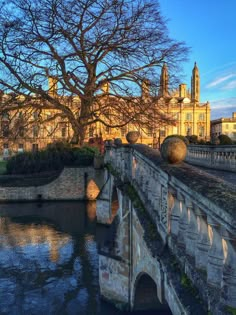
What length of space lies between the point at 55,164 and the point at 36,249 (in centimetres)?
1516

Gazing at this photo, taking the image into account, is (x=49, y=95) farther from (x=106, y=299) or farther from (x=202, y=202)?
(x=202, y=202)

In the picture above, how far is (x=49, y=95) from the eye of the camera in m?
22.3

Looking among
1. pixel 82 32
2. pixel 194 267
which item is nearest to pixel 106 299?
pixel 194 267

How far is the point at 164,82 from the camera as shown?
23.5 meters

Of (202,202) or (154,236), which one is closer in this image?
(202,202)

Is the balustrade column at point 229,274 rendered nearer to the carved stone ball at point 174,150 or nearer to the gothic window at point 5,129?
the carved stone ball at point 174,150

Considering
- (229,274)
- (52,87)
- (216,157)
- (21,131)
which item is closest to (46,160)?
(21,131)

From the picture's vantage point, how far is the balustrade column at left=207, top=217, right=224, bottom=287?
2.77m

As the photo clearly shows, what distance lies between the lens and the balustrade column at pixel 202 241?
10.2 feet

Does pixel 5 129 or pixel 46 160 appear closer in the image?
pixel 5 129

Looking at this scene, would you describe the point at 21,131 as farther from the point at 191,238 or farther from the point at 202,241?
the point at 202,241

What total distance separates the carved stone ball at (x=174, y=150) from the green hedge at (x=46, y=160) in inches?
943

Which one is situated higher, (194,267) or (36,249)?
(194,267)

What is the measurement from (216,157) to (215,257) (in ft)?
32.1
